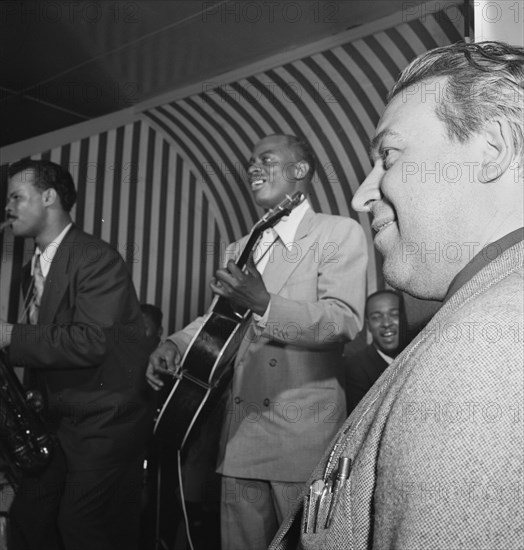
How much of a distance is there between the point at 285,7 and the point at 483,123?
10.2 feet

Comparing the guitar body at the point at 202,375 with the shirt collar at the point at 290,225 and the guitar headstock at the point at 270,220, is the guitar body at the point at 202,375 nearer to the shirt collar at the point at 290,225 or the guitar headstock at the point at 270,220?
the guitar headstock at the point at 270,220

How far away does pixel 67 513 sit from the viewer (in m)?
2.56

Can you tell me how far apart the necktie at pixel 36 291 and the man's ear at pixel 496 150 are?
231cm

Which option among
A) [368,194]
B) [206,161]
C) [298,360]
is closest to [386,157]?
[368,194]

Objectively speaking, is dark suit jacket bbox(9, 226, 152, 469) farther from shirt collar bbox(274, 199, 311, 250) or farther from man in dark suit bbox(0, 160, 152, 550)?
shirt collar bbox(274, 199, 311, 250)

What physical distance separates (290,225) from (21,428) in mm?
1496

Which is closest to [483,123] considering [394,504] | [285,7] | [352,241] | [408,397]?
[408,397]

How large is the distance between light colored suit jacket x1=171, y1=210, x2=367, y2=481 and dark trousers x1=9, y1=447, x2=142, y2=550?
0.63 metres

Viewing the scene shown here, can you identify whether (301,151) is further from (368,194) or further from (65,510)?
(65,510)

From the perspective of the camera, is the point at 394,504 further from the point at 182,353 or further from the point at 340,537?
the point at 182,353

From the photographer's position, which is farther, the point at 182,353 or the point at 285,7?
the point at 285,7

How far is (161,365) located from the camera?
8.50 ft

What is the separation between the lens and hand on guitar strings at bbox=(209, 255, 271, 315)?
2164mm

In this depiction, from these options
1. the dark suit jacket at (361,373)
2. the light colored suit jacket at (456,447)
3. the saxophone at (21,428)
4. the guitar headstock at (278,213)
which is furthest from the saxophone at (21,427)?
the light colored suit jacket at (456,447)
